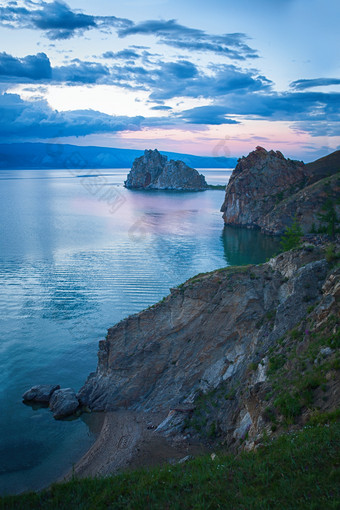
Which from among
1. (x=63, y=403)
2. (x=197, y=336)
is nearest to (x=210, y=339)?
(x=197, y=336)

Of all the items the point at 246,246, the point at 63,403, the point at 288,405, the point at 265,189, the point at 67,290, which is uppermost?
the point at 265,189

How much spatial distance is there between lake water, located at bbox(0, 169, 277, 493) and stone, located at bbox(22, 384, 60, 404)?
0.66 metres

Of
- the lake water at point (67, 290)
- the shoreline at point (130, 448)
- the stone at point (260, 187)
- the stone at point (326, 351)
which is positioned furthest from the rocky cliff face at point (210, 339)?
the stone at point (260, 187)

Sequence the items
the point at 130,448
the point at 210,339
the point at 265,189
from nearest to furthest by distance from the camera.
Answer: the point at 130,448
the point at 210,339
the point at 265,189

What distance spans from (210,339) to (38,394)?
1315 centimetres

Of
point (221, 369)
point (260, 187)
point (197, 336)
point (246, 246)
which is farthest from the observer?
point (260, 187)

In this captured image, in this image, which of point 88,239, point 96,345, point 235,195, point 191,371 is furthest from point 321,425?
point 235,195

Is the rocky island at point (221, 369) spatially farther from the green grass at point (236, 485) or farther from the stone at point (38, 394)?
the green grass at point (236, 485)

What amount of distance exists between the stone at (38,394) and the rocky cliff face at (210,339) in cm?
261

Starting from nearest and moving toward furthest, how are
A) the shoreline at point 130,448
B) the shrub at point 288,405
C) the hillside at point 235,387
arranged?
the hillside at point 235,387
the shrub at point 288,405
the shoreline at point 130,448

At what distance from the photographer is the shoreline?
60.8 ft

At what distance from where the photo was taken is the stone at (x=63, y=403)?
982 inches

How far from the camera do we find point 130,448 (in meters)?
20.3

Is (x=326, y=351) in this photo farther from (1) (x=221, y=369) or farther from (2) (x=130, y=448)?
(2) (x=130, y=448)
